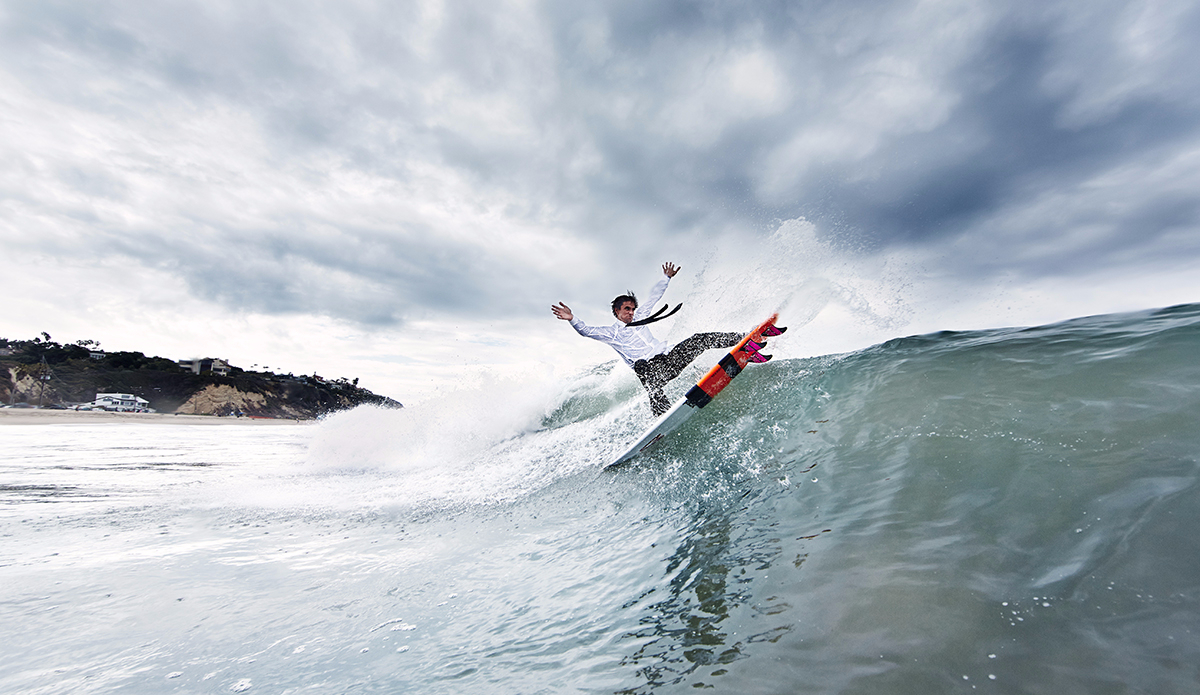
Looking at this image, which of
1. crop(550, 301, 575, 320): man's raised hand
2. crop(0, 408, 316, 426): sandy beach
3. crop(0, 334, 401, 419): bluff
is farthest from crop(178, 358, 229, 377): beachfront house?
crop(550, 301, 575, 320): man's raised hand

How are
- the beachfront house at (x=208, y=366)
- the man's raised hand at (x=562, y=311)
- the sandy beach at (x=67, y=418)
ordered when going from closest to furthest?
the man's raised hand at (x=562, y=311), the sandy beach at (x=67, y=418), the beachfront house at (x=208, y=366)

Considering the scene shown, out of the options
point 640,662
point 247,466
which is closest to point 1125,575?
point 640,662

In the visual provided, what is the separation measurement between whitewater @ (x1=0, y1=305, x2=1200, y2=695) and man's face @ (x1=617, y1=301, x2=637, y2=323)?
6.42 ft

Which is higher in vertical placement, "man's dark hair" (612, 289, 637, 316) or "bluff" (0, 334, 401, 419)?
"bluff" (0, 334, 401, 419)

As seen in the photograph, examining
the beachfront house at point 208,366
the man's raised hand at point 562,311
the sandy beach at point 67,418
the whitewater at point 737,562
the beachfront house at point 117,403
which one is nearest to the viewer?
the whitewater at point 737,562

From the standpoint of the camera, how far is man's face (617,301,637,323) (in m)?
7.02

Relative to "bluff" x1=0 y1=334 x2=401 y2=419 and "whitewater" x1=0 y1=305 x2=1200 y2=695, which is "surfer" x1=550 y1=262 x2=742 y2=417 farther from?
"bluff" x1=0 y1=334 x2=401 y2=419

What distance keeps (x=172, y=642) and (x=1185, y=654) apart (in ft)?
15.5

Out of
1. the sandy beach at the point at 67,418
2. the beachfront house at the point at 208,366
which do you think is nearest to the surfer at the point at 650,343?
the sandy beach at the point at 67,418

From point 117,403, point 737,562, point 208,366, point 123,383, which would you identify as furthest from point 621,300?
point 208,366

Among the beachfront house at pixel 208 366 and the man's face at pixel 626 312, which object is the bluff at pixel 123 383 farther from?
the man's face at pixel 626 312

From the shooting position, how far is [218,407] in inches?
3152

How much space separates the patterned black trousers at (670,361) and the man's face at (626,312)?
2.13 feet

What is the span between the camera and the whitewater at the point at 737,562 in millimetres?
2154
